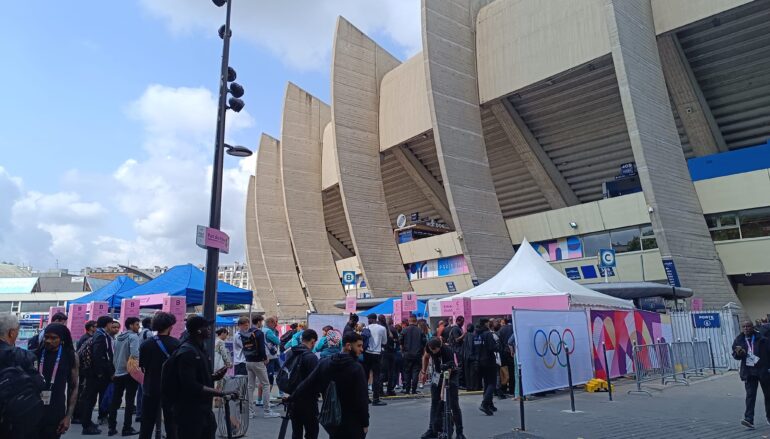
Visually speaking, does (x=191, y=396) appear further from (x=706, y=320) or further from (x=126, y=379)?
(x=706, y=320)

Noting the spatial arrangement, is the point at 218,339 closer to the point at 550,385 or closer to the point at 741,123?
the point at 550,385

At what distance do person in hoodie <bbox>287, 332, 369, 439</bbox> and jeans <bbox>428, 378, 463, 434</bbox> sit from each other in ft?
8.66

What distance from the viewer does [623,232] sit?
909 inches

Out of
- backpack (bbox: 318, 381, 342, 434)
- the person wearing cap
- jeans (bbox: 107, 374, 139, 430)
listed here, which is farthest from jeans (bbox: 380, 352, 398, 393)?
backpack (bbox: 318, 381, 342, 434)

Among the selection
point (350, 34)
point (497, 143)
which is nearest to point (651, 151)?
point (497, 143)

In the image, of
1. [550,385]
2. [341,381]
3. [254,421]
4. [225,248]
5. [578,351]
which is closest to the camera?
[341,381]

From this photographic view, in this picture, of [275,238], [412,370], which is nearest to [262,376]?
[412,370]

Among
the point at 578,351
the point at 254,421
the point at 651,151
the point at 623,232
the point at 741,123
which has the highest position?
the point at 741,123

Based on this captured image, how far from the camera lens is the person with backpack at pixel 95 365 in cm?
723

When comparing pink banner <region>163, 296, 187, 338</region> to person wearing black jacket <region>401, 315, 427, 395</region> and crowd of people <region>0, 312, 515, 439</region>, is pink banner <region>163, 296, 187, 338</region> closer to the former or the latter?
crowd of people <region>0, 312, 515, 439</region>

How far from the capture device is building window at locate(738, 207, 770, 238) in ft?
66.0

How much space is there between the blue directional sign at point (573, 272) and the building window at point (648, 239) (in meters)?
3.27

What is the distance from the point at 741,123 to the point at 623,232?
7.66 meters

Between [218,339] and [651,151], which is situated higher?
[651,151]
